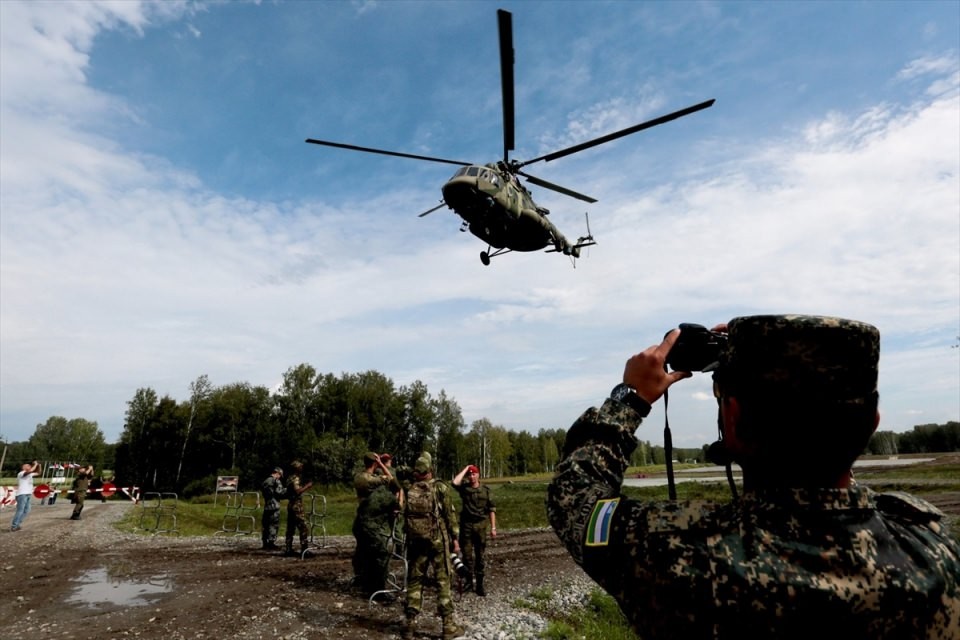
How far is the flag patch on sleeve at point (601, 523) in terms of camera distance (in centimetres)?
150

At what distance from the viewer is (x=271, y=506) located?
1540 cm

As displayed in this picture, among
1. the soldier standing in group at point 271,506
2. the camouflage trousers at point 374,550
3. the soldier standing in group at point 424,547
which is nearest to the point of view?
the soldier standing in group at point 424,547

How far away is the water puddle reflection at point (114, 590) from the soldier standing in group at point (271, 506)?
3.49 meters

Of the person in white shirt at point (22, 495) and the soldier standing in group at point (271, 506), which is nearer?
the soldier standing in group at point (271, 506)

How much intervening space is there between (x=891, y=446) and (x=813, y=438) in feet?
495

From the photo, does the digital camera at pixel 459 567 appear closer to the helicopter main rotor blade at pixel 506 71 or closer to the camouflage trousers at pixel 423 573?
the camouflage trousers at pixel 423 573

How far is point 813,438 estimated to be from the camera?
1438 mm

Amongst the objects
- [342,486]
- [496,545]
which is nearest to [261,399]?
[342,486]

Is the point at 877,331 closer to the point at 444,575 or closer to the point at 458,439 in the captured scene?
the point at 444,575

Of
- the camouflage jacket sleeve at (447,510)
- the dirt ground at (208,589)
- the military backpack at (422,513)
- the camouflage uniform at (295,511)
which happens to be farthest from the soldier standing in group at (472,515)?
the camouflage uniform at (295,511)

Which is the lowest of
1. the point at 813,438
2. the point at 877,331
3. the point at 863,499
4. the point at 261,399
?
the point at 863,499

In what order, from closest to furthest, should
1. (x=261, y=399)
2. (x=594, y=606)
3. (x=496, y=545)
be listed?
(x=594, y=606) → (x=496, y=545) → (x=261, y=399)

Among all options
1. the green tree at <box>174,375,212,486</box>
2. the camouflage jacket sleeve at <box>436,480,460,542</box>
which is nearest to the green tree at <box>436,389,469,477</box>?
the green tree at <box>174,375,212,486</box>

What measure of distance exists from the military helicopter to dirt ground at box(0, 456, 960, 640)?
798 cm
